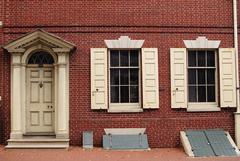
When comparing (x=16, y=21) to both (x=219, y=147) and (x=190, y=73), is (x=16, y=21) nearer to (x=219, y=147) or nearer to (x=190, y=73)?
(x=190, y=73)

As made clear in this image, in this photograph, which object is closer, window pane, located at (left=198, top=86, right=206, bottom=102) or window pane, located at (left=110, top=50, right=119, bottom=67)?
window pane, located at (left=110, top=50, right=119, bottom=67)

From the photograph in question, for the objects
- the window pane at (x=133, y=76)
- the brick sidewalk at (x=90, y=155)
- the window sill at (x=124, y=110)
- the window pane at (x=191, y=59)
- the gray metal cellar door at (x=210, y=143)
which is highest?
the window pane at (x=191, y=59)

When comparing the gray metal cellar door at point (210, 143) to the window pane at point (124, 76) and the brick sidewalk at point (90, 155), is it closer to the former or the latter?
the brick sidewalk at point (90, 155)

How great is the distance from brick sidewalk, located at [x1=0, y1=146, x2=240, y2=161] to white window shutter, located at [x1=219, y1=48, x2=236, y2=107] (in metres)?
2.35

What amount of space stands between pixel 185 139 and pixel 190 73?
2259 millimetres

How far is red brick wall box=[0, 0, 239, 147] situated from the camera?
1336 cm

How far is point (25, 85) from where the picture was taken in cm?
1339

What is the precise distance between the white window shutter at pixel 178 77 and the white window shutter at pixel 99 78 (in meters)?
2.18

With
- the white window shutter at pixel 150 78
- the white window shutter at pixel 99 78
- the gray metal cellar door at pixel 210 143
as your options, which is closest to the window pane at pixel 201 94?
the gray metal cellar door at pixel 210 143

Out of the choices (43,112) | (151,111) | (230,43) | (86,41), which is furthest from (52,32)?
(230,43)

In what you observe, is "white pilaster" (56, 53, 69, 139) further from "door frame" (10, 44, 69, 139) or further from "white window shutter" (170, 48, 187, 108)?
"white window shutter" (170, 48, 187, 108)

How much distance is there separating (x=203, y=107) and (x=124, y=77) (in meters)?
2.78

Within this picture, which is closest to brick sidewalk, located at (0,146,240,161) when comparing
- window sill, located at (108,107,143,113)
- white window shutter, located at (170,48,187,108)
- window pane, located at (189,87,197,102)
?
window sill, located at (108,107,143,113)

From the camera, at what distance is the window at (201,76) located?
547 inches
